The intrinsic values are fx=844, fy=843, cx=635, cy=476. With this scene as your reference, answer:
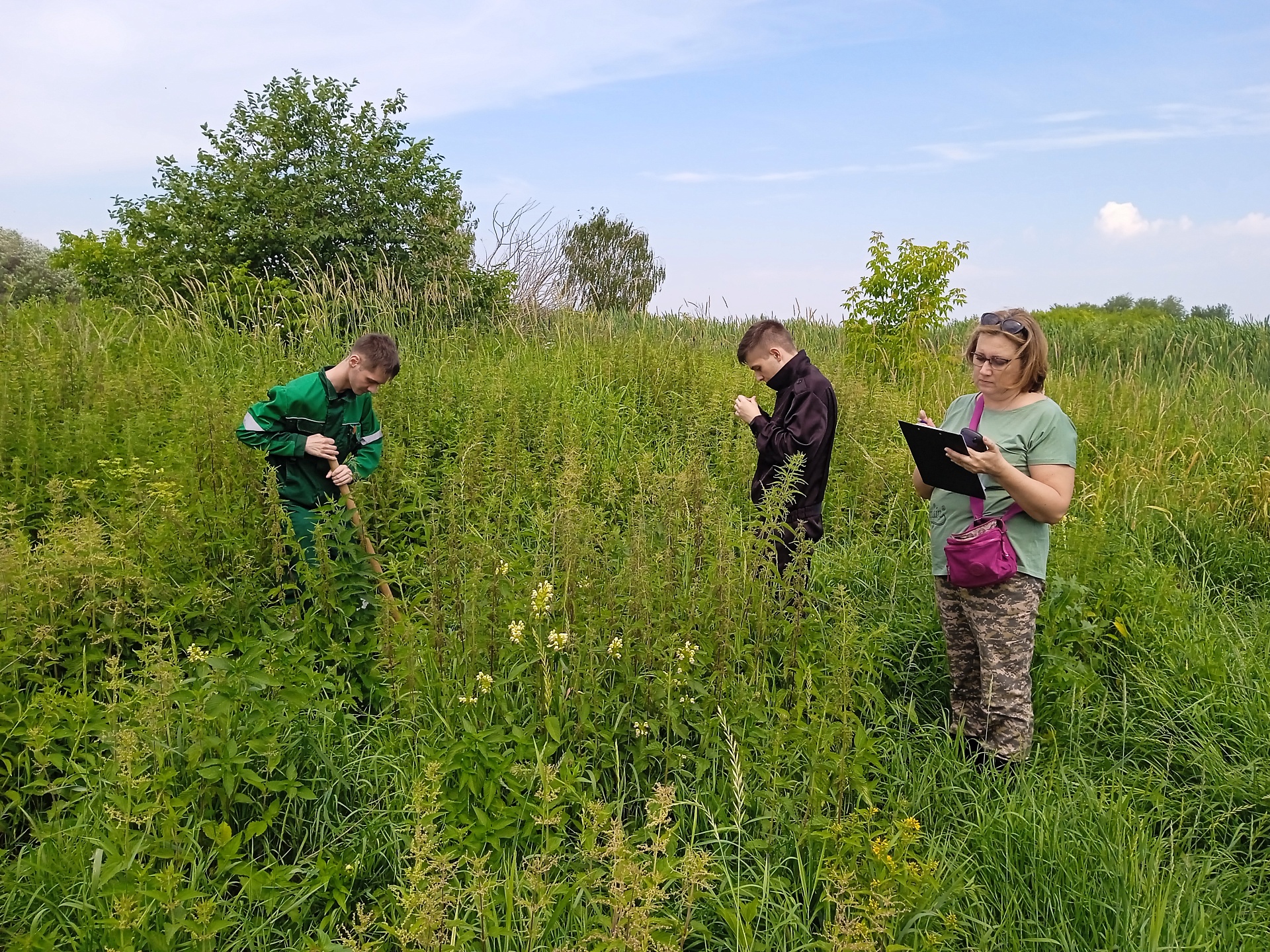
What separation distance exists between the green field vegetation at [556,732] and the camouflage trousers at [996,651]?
19cm

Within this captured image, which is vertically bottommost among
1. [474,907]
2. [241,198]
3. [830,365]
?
[474,907]

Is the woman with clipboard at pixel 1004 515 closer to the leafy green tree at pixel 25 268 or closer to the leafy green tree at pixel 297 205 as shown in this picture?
the leafy green tree at pixel 297 205

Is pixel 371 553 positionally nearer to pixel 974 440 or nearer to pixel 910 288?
pixel 974 440

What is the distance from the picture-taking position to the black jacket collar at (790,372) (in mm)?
4758

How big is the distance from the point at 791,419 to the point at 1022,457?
1.37 metres

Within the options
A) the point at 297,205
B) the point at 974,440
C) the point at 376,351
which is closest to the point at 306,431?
the point at 376,351

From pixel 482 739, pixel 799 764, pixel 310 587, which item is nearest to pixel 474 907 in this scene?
pixel 482 739

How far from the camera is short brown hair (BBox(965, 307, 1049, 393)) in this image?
3.54 m

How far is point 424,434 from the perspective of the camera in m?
6.38

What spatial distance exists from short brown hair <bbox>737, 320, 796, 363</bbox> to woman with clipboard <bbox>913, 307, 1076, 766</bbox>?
1250 mm

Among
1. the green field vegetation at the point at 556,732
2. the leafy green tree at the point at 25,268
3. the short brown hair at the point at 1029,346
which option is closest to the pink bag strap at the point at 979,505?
the short brown hair at the point at 1029,346

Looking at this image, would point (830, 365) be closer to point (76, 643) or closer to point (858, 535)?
point (858, 535)

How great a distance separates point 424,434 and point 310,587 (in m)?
2.76

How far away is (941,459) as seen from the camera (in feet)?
11.5
